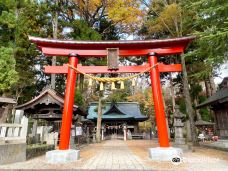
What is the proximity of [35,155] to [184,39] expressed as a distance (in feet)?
31.8

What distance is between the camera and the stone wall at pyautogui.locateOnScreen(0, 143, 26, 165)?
8375 millimetres

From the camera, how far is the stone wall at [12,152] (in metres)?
8.38

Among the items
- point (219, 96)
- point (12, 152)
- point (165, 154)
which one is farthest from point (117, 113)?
point (12, 152)

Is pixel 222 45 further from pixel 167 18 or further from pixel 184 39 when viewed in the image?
pixel 167 18

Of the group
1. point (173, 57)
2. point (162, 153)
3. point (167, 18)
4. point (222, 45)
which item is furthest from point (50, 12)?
point (162, 153)

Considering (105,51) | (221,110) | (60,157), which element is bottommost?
(60,157)

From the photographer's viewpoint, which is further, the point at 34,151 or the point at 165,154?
the point at 34,151

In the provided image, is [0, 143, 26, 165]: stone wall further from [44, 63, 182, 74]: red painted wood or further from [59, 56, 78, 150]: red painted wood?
[44, 63, 182, 74]: red painted wood

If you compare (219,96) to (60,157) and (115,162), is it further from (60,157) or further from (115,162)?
(60,157)

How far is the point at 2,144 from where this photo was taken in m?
8.28

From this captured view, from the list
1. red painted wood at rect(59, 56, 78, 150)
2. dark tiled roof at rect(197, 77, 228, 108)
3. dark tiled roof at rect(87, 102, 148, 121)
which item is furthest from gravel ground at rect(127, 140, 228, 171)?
dark tiled roof at rect(87, 102, 148, 121)

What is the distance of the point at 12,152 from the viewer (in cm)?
888

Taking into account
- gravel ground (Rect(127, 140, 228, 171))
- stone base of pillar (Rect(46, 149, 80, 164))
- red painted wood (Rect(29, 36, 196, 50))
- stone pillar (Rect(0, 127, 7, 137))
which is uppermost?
red painted wood (Rect(29, 36, 196, 50))

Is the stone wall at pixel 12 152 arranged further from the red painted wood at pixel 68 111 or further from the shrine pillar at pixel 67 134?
the red painted wood at pixel 68 111
